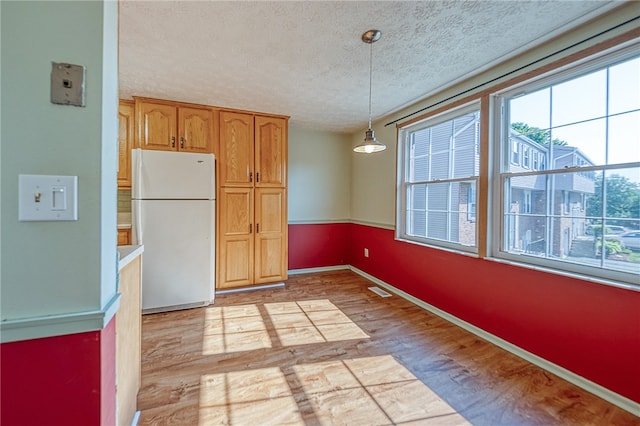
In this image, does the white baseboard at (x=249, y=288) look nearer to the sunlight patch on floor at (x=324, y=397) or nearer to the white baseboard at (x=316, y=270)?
the white baseboard at (x=316, y=270)

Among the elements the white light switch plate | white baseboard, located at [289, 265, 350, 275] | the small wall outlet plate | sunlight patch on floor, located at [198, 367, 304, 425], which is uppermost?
the small wall outlet plate

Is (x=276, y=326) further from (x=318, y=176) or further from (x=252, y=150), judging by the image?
(x=318, y=176)

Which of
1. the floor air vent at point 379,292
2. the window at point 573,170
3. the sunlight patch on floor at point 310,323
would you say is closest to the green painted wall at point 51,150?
the sunlight patch on floor at point 310,323

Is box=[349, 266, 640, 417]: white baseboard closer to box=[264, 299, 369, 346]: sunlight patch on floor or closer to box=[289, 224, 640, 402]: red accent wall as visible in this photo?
box=[289, 224, 640, 402]: red accent wall

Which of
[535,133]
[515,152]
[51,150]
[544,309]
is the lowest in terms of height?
[544,309]

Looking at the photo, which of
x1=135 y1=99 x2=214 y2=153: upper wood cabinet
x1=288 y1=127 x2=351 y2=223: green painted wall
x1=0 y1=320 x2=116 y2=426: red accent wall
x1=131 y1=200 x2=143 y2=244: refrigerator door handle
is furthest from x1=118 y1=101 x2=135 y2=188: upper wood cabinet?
x1=0 y1=320 x2=116 y2=426: red accent wall

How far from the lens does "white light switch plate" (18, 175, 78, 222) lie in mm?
704

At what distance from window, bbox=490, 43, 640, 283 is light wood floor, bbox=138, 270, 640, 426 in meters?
0.87

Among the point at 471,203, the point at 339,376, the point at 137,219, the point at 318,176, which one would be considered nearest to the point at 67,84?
the point at 339,376

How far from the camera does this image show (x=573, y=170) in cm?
189

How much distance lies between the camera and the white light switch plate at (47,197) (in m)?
0.70

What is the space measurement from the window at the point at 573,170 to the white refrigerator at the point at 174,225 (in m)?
2.91

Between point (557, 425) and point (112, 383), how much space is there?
215cm

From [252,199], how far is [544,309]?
3.14 meters
